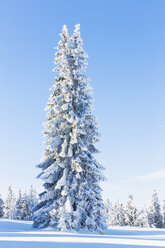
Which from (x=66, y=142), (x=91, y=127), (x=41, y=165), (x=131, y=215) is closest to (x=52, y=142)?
(x=66, y=142)

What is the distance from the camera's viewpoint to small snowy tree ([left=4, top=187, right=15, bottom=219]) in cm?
6164

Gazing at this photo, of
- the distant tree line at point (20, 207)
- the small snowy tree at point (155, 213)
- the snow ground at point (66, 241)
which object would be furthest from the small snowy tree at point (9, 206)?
the snow ground at point (66, 241)

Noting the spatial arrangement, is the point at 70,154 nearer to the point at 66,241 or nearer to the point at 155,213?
the point at 66,241

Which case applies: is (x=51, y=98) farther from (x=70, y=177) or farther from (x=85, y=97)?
(x=70, y=177)

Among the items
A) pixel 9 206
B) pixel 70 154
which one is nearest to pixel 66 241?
pixel 70 154

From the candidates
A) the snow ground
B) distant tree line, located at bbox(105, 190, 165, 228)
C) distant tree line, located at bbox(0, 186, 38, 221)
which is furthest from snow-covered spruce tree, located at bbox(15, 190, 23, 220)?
the snow ground

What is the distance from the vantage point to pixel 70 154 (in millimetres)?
14227

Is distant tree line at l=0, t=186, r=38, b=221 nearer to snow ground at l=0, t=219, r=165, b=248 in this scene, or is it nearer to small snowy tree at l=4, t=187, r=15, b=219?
small snowy tree at l=4, t=187, r=15, b=219

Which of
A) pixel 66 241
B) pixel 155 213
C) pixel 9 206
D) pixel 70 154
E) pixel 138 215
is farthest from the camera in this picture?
pixel 9 206

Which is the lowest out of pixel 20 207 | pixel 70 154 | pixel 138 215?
pixel 138 215

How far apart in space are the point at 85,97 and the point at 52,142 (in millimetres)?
4334

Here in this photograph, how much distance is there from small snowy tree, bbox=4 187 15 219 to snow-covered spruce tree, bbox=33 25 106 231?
52.6 m

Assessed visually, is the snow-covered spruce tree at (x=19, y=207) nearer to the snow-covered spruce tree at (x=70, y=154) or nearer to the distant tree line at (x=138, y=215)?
the distant tree line at (x=138, y=215)

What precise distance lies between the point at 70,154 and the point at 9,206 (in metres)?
59.5
